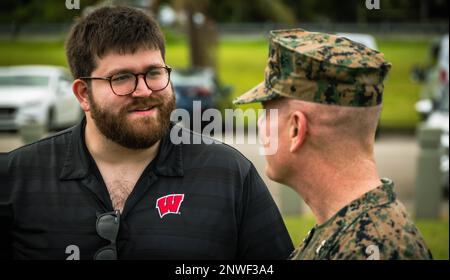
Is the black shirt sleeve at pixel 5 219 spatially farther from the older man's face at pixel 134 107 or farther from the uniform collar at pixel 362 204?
the uniform collar at pixel 362 204

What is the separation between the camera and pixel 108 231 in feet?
10.9

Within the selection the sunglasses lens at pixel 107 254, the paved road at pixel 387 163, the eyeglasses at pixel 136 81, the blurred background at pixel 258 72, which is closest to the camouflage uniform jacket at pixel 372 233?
the sunglasses lens at pixel 107 254

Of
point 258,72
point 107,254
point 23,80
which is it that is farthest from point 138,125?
point 258,72

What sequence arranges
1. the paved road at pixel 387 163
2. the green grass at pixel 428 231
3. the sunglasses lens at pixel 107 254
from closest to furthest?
the sunglasses lens at pixel 107 254
the green grass at pixel 428 231
the paved road at pixel 387 163

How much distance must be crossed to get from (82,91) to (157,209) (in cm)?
68

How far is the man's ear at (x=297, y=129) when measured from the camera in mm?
2416

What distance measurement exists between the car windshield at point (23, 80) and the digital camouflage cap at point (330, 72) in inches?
681

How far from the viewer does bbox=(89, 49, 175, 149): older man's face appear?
341 cm

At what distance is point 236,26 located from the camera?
4925 cm

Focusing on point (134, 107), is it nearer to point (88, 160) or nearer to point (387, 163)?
point (88, 160)

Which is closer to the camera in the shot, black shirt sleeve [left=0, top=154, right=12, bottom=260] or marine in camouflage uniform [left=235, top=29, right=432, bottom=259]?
marine in camouflage uniform [left=235, top=29, right=432, bottom=259]

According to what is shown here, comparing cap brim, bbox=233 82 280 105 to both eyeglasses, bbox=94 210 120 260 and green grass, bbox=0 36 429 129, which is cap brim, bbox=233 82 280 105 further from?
green grass, bbox=0 36 429 129

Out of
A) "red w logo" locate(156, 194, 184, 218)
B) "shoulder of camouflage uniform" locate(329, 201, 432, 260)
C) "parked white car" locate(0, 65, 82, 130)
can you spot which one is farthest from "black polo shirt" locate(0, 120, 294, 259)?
"parked white car" locate(0, 65, 82, 130)

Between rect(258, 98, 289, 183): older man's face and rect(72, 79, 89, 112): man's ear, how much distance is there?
1.23 metres
